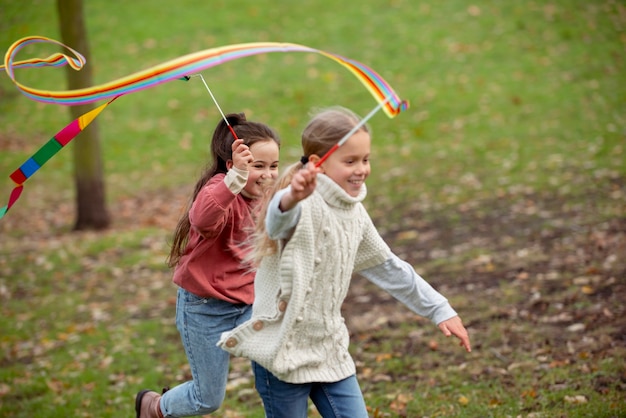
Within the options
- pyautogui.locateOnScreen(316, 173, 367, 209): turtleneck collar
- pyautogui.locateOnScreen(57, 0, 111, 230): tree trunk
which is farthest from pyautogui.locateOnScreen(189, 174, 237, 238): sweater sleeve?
pyautogui.locateOnScreen(57, 0, 111, 230): tree trunk

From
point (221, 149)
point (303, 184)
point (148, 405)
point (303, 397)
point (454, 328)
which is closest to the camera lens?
point (303, 184)

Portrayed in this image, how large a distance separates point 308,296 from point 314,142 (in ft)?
2.11

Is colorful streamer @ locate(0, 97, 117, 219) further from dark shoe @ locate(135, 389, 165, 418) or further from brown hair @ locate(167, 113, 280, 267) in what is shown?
dark shoe @ locate(135, 389, 165, 418)

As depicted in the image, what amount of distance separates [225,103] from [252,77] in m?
1.65

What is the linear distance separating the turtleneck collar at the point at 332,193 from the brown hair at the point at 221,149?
31.8 inches

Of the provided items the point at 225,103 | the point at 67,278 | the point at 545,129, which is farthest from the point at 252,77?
the point at 67,278

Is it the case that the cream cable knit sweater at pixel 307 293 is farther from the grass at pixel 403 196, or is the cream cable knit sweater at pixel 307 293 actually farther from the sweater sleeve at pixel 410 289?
the grass at pixel 403 196

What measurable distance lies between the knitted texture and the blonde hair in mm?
61

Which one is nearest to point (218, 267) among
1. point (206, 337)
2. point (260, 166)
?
point (206, 337)

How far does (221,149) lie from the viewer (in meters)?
3.85

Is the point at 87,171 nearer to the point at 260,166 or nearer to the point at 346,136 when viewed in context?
the point at 260,166

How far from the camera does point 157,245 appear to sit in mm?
10211

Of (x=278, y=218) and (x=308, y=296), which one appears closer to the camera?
(x=278, y=218)

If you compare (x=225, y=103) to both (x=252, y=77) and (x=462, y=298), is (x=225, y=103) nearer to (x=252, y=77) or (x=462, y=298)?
(x=252, y=77)
